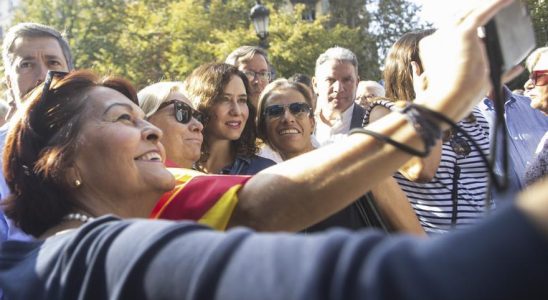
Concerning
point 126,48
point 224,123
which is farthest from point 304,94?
point 126,48

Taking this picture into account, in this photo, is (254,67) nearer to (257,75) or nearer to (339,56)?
(257,75)

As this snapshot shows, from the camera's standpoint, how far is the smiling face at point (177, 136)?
3.18 metres

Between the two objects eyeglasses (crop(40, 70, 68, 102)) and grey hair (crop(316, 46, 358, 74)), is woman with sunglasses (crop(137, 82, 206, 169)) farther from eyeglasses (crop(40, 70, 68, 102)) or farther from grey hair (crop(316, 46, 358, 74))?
grey hair (crop(316, 46, 358, 74))

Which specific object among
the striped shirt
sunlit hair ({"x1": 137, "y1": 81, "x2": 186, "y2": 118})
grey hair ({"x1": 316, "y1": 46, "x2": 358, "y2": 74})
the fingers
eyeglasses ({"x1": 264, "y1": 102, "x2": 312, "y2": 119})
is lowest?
the striped shirt

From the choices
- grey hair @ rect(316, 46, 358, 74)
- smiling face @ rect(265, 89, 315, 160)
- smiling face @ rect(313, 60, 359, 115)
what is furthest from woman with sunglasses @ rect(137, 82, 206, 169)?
grey hair @ rect(316, 46, 358, 74)

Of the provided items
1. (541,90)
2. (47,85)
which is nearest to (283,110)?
(541,90)

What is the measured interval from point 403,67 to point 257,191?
162cm

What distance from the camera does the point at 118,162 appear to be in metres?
1.86

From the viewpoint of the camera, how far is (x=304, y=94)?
164 inches

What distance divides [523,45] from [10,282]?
1250 millimetres

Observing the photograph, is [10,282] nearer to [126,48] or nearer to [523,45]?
[523,45]

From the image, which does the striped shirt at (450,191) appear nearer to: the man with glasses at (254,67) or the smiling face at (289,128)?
the smiling face at (289,128)

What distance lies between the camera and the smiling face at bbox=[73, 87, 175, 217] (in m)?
1.85

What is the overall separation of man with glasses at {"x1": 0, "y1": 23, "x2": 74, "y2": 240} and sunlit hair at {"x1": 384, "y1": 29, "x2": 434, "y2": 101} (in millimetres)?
2069
